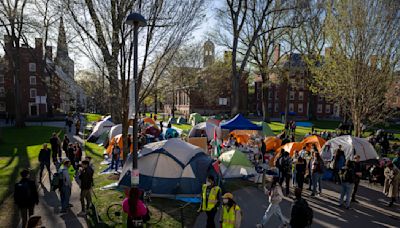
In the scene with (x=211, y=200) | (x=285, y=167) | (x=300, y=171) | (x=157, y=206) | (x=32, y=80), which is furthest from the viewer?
(x=32, y=80)

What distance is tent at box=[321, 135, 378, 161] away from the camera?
13.6 m

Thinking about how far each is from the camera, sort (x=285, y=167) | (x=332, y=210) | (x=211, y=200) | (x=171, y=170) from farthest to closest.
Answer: (x=285, y=167) < (x=171, y=170) < (x=332, y=210) < (x=211, y=200)

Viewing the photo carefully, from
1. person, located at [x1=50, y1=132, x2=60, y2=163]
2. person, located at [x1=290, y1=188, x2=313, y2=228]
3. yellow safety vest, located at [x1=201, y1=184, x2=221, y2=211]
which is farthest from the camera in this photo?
person, located at [x1=50, y1=132, x2=60, y2=163]

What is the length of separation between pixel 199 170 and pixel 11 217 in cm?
583

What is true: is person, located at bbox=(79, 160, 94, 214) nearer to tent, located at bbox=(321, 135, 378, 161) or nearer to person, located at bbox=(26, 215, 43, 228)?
person, located at bbox=(26, 215, 43, 228)

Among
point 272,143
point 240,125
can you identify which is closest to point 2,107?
point 240,125

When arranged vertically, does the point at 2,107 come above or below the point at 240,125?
below

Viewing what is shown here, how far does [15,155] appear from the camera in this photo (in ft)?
56.9

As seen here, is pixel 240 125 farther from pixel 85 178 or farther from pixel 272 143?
pixel 85 178

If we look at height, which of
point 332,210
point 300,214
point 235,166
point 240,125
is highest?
point 240,125

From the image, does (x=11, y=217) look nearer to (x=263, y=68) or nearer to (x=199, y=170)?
(x=199, y=170)

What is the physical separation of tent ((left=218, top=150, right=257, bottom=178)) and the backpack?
7728mm

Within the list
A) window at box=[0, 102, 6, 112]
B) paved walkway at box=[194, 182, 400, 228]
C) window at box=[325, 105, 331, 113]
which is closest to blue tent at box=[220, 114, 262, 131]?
paved walkway at box=[194, 182, 400, 228]

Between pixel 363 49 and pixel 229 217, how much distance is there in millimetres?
13699
